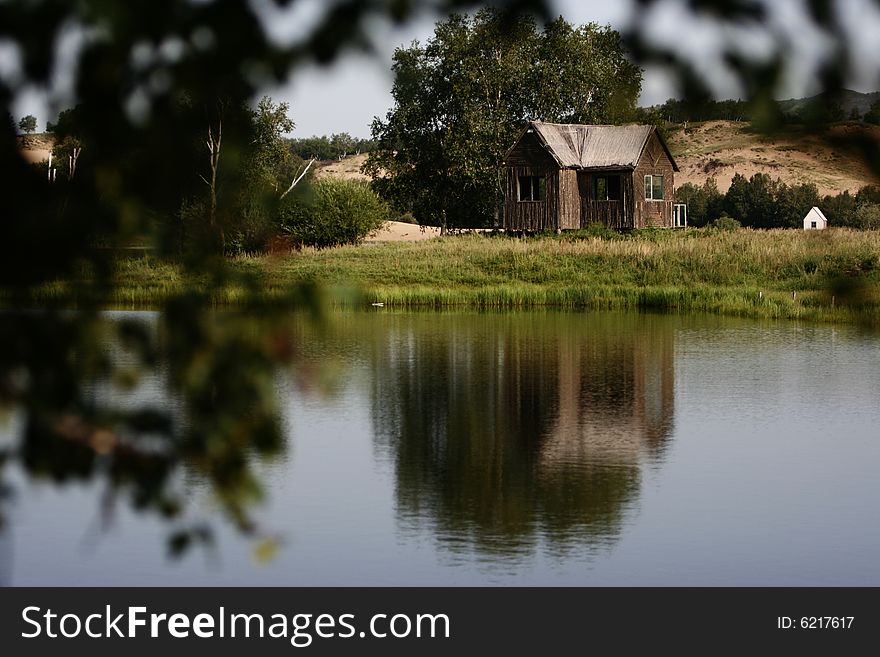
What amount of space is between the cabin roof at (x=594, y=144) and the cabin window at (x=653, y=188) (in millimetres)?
1062

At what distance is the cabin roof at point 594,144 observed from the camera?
205 ft

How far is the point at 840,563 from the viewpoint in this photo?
42.2ft

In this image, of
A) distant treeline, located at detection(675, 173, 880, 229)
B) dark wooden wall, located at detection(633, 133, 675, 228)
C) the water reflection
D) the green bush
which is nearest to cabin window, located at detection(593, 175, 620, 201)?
dark wooden wall, located at detection(633, 133, 675, 228)

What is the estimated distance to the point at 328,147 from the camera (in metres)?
179

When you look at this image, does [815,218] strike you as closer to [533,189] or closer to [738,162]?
[533,189]

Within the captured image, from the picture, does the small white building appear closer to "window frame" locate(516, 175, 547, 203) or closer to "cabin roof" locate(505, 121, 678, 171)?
"cabin roof" locate(505, 121, 678, 171)

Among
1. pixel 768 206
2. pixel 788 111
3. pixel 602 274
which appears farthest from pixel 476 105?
pixel 788 111

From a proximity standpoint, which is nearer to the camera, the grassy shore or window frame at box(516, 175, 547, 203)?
the grassy shore

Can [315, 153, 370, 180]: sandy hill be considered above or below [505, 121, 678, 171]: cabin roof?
above

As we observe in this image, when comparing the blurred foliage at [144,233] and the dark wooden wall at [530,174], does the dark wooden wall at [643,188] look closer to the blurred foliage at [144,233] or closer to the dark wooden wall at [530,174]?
the dark wooden wall at [530,174]

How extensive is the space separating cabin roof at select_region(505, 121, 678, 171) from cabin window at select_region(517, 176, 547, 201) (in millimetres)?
1899

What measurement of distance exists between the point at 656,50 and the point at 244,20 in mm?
1327

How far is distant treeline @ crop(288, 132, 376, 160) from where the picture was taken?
585 feet
